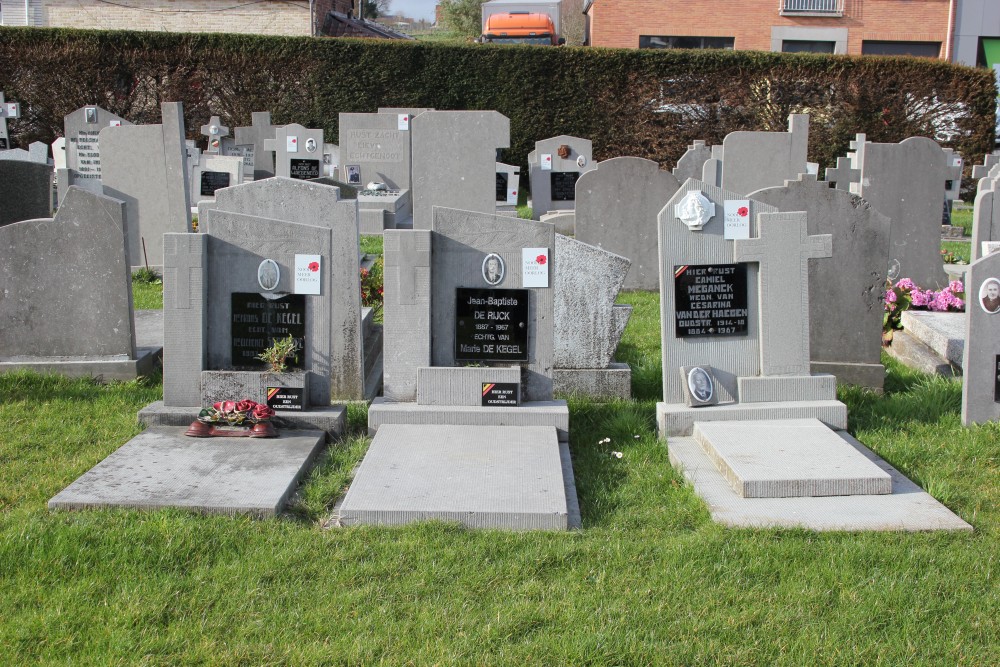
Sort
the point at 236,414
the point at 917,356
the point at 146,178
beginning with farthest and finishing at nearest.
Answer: the point at 146,178, the point at 917,356, the point at 236,414

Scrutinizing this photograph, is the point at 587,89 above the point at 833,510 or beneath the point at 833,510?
above

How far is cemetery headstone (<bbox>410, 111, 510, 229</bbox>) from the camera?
35.7 ft

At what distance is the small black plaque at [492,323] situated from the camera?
554 cm

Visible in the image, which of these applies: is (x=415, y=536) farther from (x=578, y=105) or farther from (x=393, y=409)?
(x=578, y=105)

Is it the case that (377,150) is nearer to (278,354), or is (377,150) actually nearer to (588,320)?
(588,320)

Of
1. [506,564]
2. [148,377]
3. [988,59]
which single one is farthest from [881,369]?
[988,59]

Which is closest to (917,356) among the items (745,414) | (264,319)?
(745,414)

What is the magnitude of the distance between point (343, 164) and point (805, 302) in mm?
10460

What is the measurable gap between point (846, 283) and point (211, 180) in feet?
33.4

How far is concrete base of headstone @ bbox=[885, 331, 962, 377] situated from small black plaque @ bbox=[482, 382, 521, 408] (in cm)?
340

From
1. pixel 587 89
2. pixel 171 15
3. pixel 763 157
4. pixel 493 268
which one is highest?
pixel 171 15

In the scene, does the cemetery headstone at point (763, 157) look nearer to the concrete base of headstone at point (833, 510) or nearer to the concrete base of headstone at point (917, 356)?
the concrete base of headstone at point (917, 356)

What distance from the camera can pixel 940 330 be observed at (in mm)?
7156

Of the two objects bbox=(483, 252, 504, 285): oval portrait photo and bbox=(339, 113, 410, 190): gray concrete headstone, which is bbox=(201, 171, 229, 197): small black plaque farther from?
bbox=(483, 252, 504, 285): oval portrait photo
